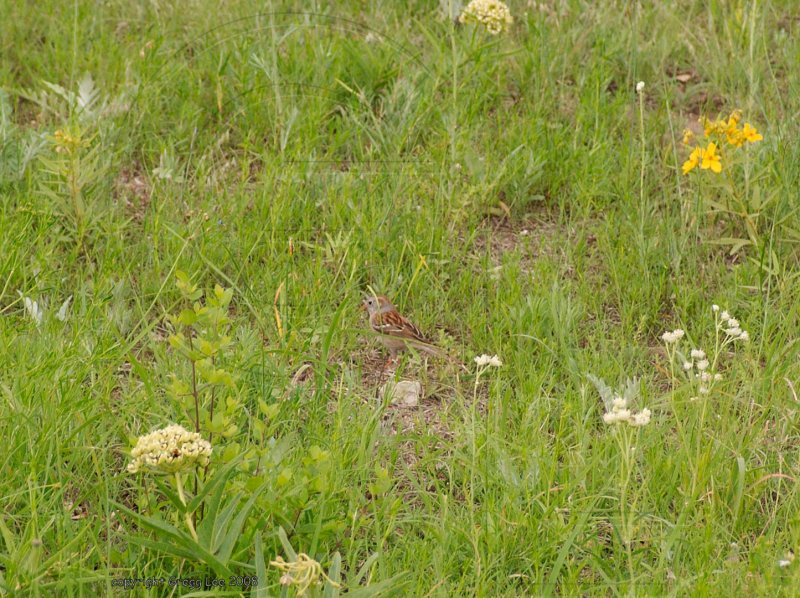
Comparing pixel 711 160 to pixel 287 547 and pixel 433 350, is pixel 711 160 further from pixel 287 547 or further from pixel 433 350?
pixel 287 547

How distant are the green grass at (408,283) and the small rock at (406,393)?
0.05 meters

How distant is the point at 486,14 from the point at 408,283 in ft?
5.55

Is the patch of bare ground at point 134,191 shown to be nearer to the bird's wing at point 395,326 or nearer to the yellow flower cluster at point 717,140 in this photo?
the bird's wing at point 395,326

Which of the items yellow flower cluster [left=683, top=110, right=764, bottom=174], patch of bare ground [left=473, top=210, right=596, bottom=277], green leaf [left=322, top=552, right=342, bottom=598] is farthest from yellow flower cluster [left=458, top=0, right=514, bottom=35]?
green leaf [left=322, top=552, right=342, bottom=598]

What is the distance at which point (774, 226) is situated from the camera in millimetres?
4984

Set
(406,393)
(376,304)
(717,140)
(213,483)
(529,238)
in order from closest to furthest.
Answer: (213,483) → (406,393) → (376,304) → (717,140) → (529,238)

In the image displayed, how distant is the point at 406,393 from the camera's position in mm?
4488

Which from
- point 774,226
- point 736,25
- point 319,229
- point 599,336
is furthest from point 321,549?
point 736,25

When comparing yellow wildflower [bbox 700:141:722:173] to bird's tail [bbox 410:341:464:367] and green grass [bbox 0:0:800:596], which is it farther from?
bird's tail [bbox 410:341:464:367]

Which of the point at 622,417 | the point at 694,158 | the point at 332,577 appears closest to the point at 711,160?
the point at 694,158

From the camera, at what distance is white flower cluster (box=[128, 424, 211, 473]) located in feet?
9.63

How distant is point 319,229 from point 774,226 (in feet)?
7.20

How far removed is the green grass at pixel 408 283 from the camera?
343cm

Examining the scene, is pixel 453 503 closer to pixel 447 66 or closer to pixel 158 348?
pixel 158 348
